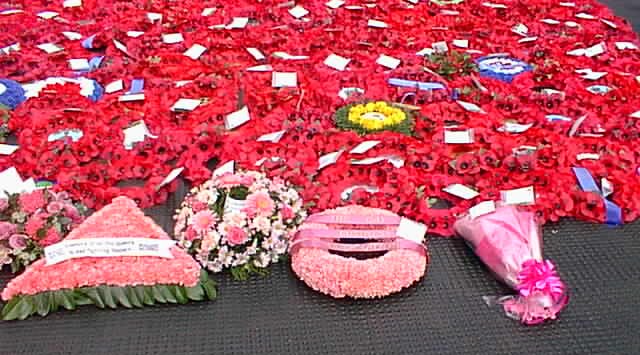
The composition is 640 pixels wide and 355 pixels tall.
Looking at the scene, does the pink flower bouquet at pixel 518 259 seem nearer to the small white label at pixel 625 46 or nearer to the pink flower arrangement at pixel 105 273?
the pink flower arrangement at pixel 105 273

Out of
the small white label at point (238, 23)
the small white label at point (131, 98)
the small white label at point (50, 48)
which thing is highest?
the small white label at point (238, 23)

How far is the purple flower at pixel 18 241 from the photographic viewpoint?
203cm

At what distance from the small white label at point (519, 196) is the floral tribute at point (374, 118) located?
1.87 ft

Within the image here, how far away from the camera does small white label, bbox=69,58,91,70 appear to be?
11.3 ft

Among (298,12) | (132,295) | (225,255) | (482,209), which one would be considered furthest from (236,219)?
(298,12)

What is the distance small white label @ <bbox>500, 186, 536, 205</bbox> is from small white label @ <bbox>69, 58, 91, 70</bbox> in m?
2.28

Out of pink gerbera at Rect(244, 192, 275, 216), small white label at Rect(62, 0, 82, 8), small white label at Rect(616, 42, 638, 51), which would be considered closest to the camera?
pink gerbera at Rect(244, 192, 275, 216)

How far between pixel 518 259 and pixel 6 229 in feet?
5.22

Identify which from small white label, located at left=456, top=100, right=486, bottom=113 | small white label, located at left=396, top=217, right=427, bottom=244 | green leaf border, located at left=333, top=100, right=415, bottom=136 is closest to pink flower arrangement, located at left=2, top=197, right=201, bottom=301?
small white label, located at left=396, top=217, right=427, bottom=244

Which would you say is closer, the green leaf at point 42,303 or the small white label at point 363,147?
the green leaf at point 42,303

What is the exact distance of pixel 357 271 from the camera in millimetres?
1953

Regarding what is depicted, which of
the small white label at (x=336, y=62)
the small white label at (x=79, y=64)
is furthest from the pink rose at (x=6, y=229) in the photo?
the small white label at (x=336, y=62)

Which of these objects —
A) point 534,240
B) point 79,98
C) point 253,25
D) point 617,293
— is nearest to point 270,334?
point 534,240

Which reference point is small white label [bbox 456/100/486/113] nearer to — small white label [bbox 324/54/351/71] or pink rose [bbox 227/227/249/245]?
small white label [bbox 324/54/351/71]
